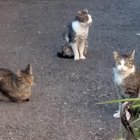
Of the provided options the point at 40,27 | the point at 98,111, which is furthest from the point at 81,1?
the point at 98,111

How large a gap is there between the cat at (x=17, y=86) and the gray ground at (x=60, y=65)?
0.31 ft

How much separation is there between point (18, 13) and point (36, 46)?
2.86 m

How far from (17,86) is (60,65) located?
5.63 feet

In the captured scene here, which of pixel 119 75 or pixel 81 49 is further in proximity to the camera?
pixel 81 49

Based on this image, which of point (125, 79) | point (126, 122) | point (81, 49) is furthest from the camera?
point (81, 49)

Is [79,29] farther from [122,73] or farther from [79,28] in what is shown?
[122,73]

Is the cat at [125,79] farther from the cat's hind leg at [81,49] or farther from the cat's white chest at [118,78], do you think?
the cat's hind leg at [81,49]

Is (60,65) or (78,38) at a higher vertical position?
(78,38)

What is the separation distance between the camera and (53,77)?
7.99m

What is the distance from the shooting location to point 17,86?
23.2 feet

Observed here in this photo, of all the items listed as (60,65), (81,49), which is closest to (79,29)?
(81,49)

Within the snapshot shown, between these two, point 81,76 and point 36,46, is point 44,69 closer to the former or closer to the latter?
point 81,76

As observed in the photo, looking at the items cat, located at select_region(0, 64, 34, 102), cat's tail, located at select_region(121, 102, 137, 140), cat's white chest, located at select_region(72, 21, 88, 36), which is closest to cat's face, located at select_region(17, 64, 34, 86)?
cat, located at select_region(0, 64, 34, 102)

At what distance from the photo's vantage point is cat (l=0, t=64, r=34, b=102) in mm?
6984
